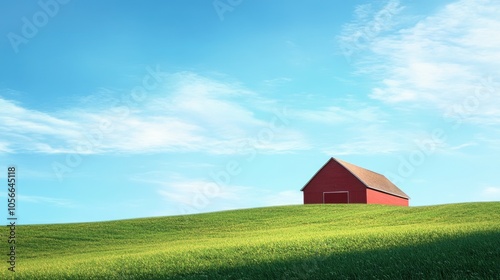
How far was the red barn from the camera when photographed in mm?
57997

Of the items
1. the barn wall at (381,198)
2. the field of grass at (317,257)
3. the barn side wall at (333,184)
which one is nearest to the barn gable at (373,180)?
the barn wall at (381,198)

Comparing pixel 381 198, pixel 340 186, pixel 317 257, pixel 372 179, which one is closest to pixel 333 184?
pixel 340 186

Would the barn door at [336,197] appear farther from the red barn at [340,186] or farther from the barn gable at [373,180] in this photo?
the barn gable at [373,180]

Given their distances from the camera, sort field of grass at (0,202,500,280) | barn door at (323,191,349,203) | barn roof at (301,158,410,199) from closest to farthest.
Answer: field of grass at (0,202,500,280) → barn door at (323,191,349,203) → barn roof at (301,158,410,199)

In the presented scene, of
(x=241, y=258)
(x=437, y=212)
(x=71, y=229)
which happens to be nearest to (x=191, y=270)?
(x=241, y=258)

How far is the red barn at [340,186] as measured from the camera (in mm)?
57997

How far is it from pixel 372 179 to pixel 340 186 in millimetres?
6092

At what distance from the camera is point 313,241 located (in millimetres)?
18828

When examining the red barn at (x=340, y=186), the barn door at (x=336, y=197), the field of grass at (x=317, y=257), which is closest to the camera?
the field of grass at (x=317, y=257)

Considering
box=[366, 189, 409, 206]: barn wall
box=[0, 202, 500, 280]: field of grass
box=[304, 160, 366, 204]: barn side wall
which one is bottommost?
box=[0, 202, 500, 280]: field of grass

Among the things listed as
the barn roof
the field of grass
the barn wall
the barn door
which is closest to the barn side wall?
the barn door

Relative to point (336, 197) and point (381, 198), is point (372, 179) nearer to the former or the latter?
point (381, 198)

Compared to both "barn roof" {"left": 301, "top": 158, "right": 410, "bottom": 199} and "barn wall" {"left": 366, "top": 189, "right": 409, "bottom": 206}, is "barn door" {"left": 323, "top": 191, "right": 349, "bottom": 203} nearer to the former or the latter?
"barn wall" {"left": 366, "top": 189, "right": 409, "bottom": 206}

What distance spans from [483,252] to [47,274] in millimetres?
12489
